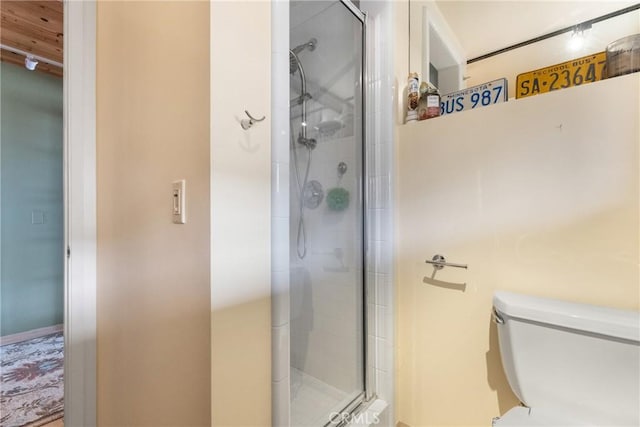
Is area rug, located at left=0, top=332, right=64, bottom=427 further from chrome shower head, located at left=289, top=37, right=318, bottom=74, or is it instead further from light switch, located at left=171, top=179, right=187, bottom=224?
chrome shower head, located at left=289, top=37, right=318, bottom=74

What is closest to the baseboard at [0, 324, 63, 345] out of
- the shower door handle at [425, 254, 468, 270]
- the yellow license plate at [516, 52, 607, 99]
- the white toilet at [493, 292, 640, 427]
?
the shower door handle at [425, 254, 468, 270]

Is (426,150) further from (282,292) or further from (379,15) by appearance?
(282,292)

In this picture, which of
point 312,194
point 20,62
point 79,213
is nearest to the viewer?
point 79,213

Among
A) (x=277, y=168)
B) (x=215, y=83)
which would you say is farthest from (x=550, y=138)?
(x=215, y=83)

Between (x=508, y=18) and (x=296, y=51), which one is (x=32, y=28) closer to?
(x=296, y=51)

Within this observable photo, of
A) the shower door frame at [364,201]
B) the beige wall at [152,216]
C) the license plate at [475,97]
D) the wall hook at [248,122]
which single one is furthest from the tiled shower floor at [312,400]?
the license plate at [475,97]

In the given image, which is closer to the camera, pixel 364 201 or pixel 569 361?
pixel 569 361

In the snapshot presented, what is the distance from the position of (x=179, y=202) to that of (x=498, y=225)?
44.2 inches

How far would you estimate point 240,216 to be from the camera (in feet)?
2.21

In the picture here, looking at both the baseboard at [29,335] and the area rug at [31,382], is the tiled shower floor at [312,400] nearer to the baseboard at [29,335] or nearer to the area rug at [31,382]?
the area rug at [31,382]

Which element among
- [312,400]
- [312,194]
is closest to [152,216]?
[312,194]

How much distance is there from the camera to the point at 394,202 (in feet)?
4.41

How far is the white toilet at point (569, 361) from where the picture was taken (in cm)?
82

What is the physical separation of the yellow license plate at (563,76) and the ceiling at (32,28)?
2436 mm
